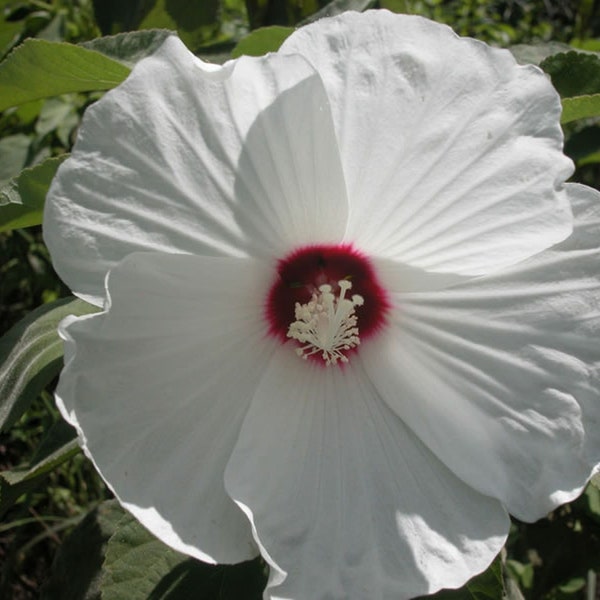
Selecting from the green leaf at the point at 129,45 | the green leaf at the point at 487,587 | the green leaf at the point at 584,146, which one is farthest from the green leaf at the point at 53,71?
the green leaf at the point at 584,146

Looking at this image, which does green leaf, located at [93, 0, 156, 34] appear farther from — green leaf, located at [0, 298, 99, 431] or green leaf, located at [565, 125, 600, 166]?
green leaf, located at [565, 125, 600, 166]

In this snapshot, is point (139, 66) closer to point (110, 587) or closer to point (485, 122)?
point (485, 122)

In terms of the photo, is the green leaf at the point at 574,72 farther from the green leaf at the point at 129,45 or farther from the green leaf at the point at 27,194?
the green leaf at the point at 27,194

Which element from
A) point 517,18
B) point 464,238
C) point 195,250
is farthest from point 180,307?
point 517,18

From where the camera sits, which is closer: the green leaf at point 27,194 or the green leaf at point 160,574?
the green leaf at point 27,194

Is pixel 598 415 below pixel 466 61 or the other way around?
below

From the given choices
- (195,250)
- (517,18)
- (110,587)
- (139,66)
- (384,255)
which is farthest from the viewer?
(517,18)
